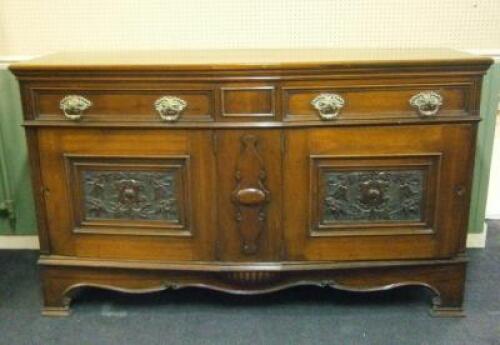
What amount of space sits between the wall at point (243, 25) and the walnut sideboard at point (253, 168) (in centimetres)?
27

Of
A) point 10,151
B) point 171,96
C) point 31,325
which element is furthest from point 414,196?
point 10,151

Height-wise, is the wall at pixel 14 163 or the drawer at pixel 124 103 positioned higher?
the drawer at pixel 124 103

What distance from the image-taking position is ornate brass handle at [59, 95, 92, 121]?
151cm

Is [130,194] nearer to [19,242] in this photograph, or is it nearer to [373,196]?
[373,196]

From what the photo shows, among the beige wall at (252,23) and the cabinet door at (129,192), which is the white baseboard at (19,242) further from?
the beige wall at (252,23)

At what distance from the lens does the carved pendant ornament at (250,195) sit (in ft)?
5.02

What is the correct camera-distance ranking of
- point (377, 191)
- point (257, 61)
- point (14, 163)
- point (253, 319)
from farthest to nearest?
Result: point (14, 163)
point (253, 319)
point (377, 191)
point (257, 61)

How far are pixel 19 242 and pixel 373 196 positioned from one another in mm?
1503

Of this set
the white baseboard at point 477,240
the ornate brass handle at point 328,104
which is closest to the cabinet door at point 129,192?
the ornate brass handle at point 328,104

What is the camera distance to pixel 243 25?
195 centimetres

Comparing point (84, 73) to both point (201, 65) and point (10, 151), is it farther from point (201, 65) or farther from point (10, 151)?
point (10, 151)

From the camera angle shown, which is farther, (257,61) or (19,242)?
(19,242)

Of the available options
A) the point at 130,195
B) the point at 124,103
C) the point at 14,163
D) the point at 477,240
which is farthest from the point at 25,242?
the point at 477,240

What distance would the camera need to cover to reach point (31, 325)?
167cm
